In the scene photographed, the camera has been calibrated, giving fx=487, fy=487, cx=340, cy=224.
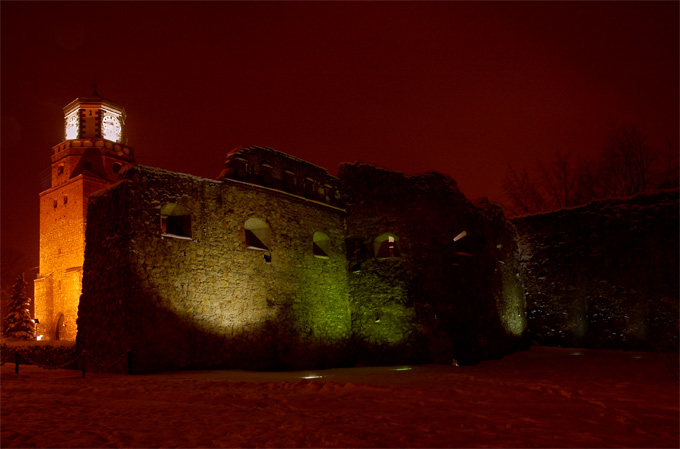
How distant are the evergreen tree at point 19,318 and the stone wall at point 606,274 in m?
23.5

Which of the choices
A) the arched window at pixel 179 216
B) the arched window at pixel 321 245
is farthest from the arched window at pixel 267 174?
the arched window at pixel 179 216

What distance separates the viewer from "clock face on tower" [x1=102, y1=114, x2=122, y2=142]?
3145cm

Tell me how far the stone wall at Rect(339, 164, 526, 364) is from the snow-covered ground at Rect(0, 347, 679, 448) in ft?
12.9

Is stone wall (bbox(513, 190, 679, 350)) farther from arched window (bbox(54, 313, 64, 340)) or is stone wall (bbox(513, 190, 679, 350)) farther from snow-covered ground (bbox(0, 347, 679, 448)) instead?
arched window (bbox(54, 313, 64, 340))

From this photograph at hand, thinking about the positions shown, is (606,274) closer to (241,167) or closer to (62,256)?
(241,167)

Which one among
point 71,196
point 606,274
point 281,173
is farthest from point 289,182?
point 71,196

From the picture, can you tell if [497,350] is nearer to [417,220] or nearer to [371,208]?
[417,220]

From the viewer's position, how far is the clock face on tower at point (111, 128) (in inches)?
1238

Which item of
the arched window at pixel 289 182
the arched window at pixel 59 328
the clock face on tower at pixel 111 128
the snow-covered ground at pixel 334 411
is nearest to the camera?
the snow-covered ground at pixel 334 411

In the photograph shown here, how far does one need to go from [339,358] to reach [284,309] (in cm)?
272

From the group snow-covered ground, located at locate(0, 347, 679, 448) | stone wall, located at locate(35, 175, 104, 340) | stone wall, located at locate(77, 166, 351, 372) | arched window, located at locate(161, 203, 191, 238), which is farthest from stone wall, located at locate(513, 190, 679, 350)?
stone wall, located at locate(35, 175, 104, 340)

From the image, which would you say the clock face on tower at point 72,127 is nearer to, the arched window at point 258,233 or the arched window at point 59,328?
the arched window at point 59,328

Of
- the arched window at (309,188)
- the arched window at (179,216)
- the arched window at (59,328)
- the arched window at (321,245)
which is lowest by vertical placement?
the arched window at (59,328)

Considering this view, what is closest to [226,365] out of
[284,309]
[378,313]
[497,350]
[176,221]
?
[284,309]
